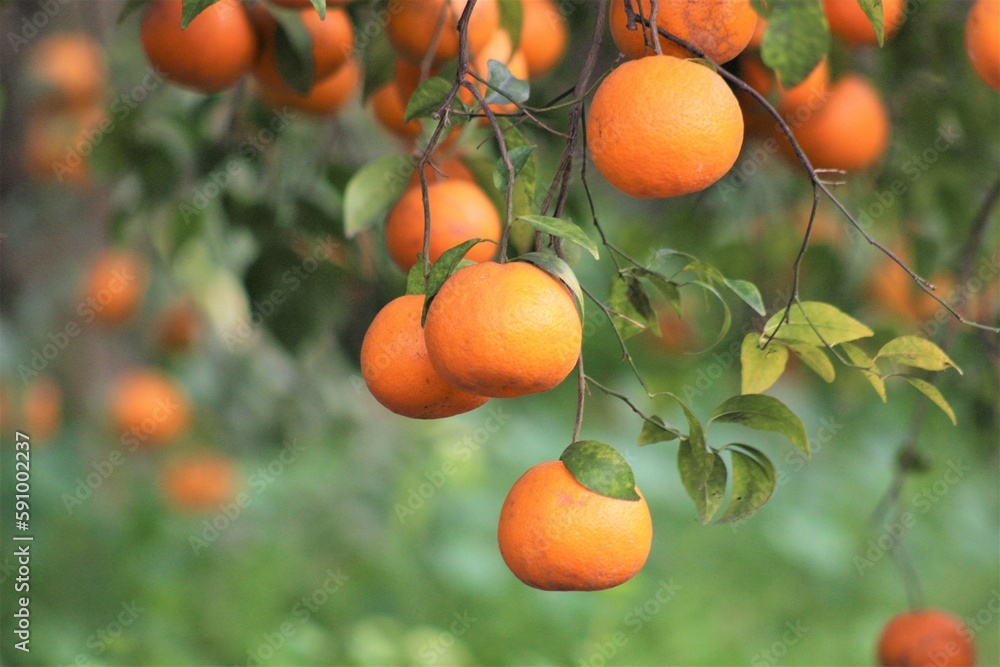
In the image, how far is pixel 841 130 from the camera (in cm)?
107

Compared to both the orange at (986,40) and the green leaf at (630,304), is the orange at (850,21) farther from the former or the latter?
the green leaf at (630,304)

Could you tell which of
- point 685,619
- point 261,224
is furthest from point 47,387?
point 685,619

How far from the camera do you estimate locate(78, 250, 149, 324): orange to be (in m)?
2.05

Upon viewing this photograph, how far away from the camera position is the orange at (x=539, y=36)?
3.60 ft

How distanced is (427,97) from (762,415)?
1.05 ft

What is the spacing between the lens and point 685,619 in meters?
2.15

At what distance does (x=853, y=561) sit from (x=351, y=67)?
6.96 ft

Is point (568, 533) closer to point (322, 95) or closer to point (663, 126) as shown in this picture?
point (663, 126)

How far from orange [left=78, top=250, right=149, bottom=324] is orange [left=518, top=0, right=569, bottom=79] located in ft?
3.92
